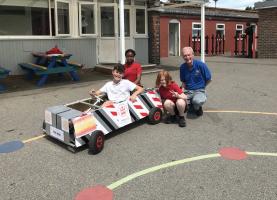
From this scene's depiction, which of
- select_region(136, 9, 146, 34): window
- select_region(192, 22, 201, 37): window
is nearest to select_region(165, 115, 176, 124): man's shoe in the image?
select_region(136, 9, 146, 34): window

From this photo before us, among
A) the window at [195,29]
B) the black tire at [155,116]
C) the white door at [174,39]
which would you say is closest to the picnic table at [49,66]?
the black tire at [155,116]

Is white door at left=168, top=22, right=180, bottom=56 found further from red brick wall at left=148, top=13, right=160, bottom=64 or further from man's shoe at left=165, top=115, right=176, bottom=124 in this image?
man's shoe at left=165, top=115, right=176, bottom=124

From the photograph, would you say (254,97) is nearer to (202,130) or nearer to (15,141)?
(202,130)

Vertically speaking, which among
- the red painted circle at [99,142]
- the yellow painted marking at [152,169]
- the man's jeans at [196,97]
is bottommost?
the yellow painted marking at [152,169]

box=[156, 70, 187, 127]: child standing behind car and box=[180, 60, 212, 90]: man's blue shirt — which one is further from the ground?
box=[180, 60, 212, 90]: man's blue shirt

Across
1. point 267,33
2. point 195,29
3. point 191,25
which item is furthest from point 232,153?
point 195,29

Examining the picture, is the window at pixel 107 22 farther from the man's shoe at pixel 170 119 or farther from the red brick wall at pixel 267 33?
the red brick wall at pixel 267 33

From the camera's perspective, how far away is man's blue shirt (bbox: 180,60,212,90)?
254 inches

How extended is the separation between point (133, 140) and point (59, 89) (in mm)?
4990

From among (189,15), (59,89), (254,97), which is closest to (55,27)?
(59,89)

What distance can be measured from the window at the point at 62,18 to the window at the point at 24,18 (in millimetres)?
356

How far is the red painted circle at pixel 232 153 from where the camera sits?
4.55m

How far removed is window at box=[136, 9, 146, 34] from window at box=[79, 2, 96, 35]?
1.99m

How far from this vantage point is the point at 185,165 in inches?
171
